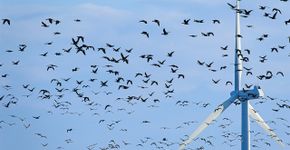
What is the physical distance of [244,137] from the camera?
358ft

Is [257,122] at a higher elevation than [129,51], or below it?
below

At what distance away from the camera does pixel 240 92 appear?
110 meters

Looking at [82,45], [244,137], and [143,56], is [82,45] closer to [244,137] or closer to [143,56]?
[143,56]

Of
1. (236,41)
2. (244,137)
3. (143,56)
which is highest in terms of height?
(143,56)

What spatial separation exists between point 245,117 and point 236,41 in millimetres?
11482

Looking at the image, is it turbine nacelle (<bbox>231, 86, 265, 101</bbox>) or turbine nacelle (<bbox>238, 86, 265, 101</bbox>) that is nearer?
turbine nacelle (<bbox>231, 86, 265, 101</bbox>)

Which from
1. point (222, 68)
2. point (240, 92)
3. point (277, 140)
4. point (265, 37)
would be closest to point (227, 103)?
point (240, 92)

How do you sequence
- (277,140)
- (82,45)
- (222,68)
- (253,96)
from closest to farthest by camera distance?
(82,45) < (222,68) < (277,140) < (253,96)

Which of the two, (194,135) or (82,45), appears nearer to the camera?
(82,45)

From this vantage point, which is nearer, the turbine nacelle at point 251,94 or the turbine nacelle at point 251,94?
the turbine nacelle at point 251,94

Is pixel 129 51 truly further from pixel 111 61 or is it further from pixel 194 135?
pixel 194 135

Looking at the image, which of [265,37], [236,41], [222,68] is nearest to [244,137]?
[236,41]

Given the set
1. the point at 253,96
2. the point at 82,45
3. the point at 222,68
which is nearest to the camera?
the point at 82,45

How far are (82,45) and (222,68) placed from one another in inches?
648
